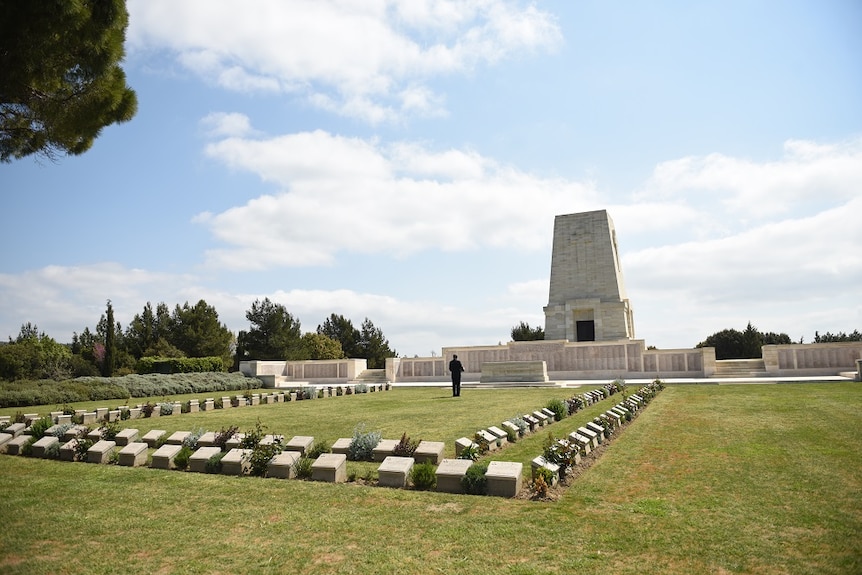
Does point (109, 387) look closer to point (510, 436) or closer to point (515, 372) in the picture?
point (515, 372)

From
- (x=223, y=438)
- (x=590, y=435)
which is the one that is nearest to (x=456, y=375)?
(x=590, y=435)

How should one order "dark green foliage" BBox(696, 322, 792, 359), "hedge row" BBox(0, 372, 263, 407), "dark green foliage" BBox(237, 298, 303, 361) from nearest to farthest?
"hedge row" BBox(0, 372, 263, 407)
"dark green foliage" BBox(696, 322, 792, 359)
"dark green foliage" BBox(237, 298, 303, 361)

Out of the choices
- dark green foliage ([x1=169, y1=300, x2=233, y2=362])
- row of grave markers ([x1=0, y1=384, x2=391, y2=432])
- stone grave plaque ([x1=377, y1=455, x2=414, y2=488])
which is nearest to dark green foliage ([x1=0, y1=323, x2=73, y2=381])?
dark green foliage ([x1=169, y1=300, x2=233, y2=362])

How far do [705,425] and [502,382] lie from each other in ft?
50.7

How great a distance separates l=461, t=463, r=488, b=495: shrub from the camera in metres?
6.40

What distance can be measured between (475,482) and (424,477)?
0.66 metres

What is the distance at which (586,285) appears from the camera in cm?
3409

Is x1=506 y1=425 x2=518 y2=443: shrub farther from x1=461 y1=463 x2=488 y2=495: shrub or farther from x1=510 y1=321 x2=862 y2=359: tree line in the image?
x1=510 y1=321 x2=862 y2=359: tree line

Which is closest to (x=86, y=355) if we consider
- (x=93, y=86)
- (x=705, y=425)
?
(x=93, y=86)

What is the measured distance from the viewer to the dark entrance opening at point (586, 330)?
33531 mm

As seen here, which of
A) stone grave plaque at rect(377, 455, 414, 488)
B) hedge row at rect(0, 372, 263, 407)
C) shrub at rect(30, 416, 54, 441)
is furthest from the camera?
hedge row at rect(0, 372, 263, 407)

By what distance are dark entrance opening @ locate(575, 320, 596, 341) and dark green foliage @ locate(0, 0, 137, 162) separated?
28.3 metres

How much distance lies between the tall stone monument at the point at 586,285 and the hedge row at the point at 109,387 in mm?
18556

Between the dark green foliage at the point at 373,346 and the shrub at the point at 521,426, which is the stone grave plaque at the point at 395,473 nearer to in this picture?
the shrub at the point at 521,426
